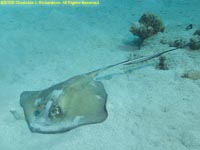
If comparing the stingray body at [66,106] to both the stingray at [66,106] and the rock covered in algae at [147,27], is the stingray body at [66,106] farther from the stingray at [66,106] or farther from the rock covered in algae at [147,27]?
the rock covered in algae at [147,27]

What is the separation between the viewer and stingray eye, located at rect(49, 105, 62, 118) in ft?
11.0

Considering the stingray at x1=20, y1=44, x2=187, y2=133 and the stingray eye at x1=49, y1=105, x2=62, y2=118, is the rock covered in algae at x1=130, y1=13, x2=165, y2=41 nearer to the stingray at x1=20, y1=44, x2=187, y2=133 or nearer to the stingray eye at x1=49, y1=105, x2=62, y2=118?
the stingray at x1=20, y1=44, x2=187, y2=133

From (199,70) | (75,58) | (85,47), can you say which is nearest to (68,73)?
(75,58)

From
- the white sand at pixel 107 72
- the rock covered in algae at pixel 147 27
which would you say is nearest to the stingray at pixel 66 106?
the white sand at pixel 107 72

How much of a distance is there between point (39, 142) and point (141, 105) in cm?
157

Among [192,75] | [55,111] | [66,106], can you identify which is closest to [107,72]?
[192,75]

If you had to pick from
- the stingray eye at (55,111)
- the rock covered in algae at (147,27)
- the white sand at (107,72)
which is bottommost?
the white sand at (107,72)

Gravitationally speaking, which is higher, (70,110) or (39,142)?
(70,110)

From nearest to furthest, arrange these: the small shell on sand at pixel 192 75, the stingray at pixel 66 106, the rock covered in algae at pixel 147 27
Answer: the stingray at pixel 66 106
the small shell on sand at pixel 192 75
the rock covered in algae at pixel 147 27

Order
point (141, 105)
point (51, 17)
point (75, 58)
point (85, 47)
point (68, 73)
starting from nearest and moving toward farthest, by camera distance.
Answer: point (141, 105) → point (68, 73) → point (75, 58) → point (85, 47) → point (51, 17)

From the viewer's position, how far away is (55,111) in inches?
133

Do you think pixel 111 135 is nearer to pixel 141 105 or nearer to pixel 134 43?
pixel 141 105

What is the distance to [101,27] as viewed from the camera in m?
6.99

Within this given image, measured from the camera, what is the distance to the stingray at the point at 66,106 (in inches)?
130
